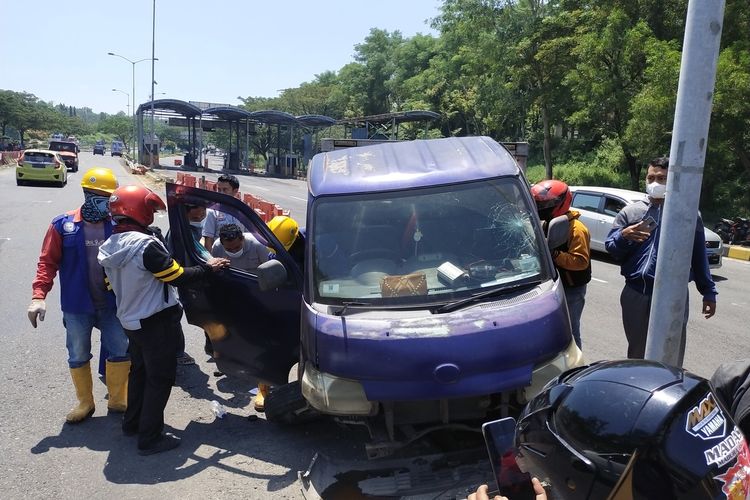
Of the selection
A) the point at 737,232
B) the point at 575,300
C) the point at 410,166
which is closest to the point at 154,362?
the point at 410,166

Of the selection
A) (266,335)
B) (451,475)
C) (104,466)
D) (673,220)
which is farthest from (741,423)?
(104,466)

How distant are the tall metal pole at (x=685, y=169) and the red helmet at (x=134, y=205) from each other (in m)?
3.20

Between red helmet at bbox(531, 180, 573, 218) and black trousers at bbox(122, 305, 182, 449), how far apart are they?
2846mm

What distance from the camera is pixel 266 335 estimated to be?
14.4 feet

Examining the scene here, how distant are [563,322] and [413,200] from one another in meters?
1.29

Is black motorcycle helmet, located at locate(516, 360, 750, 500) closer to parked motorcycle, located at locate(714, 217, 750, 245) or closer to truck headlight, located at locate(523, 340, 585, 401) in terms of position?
truck headlight, located at locate(523, 340, 585, 401)

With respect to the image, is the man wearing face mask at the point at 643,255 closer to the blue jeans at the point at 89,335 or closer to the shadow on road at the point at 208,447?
the shadow on road at the point at 208,447

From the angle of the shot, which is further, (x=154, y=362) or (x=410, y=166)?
(x=410, y=166)

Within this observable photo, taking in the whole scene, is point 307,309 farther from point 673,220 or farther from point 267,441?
point 673,220

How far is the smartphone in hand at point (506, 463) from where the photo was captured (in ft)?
5.29

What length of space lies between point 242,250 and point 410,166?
1.58m

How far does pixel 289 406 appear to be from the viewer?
13.8ft

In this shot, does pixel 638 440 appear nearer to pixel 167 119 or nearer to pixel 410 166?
pixel 410 166

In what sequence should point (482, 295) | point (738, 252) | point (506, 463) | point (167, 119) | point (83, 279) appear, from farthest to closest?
1. point (167, 119)
2. point (738, 252)
3. point (83, 279)
4. point (482, 295)
5. point (506, 463)
